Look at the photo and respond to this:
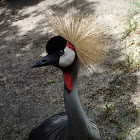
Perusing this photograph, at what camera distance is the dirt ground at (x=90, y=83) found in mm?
2420

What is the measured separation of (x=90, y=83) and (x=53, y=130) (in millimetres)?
1029

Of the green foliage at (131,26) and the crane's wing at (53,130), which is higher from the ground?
the green foliage at (131,26)

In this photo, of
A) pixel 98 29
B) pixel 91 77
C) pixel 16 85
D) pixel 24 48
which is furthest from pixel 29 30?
pixel 98 29

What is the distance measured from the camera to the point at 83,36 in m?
1.62


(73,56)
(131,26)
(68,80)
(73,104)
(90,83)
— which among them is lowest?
(90,83)

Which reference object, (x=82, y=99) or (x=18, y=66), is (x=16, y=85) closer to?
(x=18, y=66)

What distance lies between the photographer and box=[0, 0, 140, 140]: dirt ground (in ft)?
7.94

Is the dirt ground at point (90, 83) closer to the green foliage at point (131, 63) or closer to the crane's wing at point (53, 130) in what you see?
the green foliage at point (131, 63)

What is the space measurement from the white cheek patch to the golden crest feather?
88 millimetres

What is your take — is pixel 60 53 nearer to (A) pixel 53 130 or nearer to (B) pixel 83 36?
(B) pixel 83 36

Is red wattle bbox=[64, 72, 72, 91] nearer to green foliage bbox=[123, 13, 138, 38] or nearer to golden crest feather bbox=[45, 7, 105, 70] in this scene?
golden crest feather bbox=[45, 7, 105, 70]

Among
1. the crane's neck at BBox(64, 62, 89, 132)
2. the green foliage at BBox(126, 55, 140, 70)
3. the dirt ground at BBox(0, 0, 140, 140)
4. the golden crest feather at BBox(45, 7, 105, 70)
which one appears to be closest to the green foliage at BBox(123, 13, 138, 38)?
the dirt ground at BBox(0, 0, 140, 140)

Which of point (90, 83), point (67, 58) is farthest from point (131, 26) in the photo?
point (67, 58)

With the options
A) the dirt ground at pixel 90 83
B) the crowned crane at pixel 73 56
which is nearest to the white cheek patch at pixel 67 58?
the crowned crane at pixel 73 56
